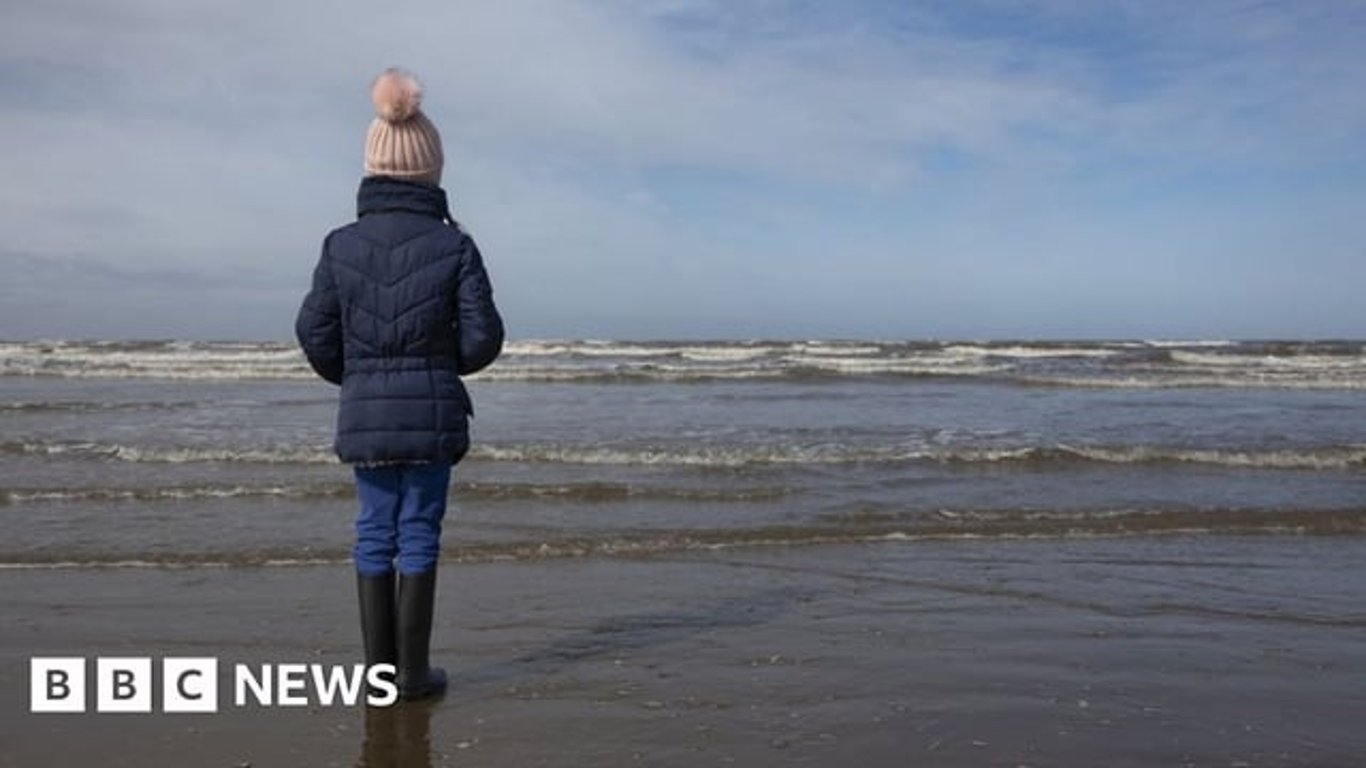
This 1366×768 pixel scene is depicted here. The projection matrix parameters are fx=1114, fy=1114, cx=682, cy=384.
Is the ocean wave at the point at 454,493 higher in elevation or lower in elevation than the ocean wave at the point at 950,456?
lower

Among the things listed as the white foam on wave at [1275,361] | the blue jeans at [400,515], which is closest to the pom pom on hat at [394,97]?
the blue jeans at [400,515]

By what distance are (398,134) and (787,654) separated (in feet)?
9.75

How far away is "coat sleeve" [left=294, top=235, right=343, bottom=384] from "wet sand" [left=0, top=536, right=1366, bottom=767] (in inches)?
55.1

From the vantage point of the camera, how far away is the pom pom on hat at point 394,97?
13.5ft

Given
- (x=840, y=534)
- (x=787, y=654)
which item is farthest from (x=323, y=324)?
(x=840, y=534)

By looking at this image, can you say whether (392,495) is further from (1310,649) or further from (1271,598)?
(1271,598)

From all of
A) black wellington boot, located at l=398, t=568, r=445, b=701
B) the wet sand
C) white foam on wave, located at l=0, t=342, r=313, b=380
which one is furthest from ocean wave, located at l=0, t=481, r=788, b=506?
white foam on wave, located at l=0, t=342, r=313, b=380

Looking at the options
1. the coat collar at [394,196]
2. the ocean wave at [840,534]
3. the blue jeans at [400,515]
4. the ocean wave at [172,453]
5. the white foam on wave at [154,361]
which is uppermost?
the coat collar at [394,196]

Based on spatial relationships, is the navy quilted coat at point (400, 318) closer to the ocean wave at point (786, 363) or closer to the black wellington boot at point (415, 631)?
the black wellington boot at point (415, 631)

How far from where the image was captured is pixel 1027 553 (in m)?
7.97

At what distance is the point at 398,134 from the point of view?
415 centimetres

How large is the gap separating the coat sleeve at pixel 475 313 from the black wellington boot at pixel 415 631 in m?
0.92

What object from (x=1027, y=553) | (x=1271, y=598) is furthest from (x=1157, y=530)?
(x=1271, y=598)

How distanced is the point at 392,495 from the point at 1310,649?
4461 millimetres
